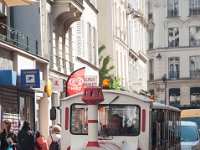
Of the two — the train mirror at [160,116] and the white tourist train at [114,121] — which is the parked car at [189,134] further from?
the white tourist train at [114,121]

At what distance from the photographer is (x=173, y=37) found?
94.2 meters

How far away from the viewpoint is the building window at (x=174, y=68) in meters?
93.0

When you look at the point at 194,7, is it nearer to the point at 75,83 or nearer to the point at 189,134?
the point at 75,83

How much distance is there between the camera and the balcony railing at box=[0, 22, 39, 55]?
27078 millimetres

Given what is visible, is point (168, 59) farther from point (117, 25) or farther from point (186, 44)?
point (117, 25)

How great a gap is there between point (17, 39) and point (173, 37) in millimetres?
66760

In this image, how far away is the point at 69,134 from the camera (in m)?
15.5

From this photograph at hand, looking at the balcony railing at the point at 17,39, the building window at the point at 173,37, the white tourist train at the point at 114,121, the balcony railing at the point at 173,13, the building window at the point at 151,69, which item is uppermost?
the balcony railing at the point at 173,13

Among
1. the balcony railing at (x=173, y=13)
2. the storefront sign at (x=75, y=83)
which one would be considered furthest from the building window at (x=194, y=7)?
the storefront sign at (x=75, y=83)

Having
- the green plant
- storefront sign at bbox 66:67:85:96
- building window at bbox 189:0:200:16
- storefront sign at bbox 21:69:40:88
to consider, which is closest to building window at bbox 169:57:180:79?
building window at bbox 189:0:200:16

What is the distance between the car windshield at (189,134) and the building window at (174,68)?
221ft

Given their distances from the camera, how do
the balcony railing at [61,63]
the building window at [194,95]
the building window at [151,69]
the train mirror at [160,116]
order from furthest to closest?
the building window at [151,69], the building window at [194,95], the balcony railing at [61,63], the train mirror at [160,116]

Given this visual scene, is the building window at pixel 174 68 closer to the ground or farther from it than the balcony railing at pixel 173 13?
closer to the ground

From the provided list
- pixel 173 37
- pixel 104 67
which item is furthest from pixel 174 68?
pixel 104 67
